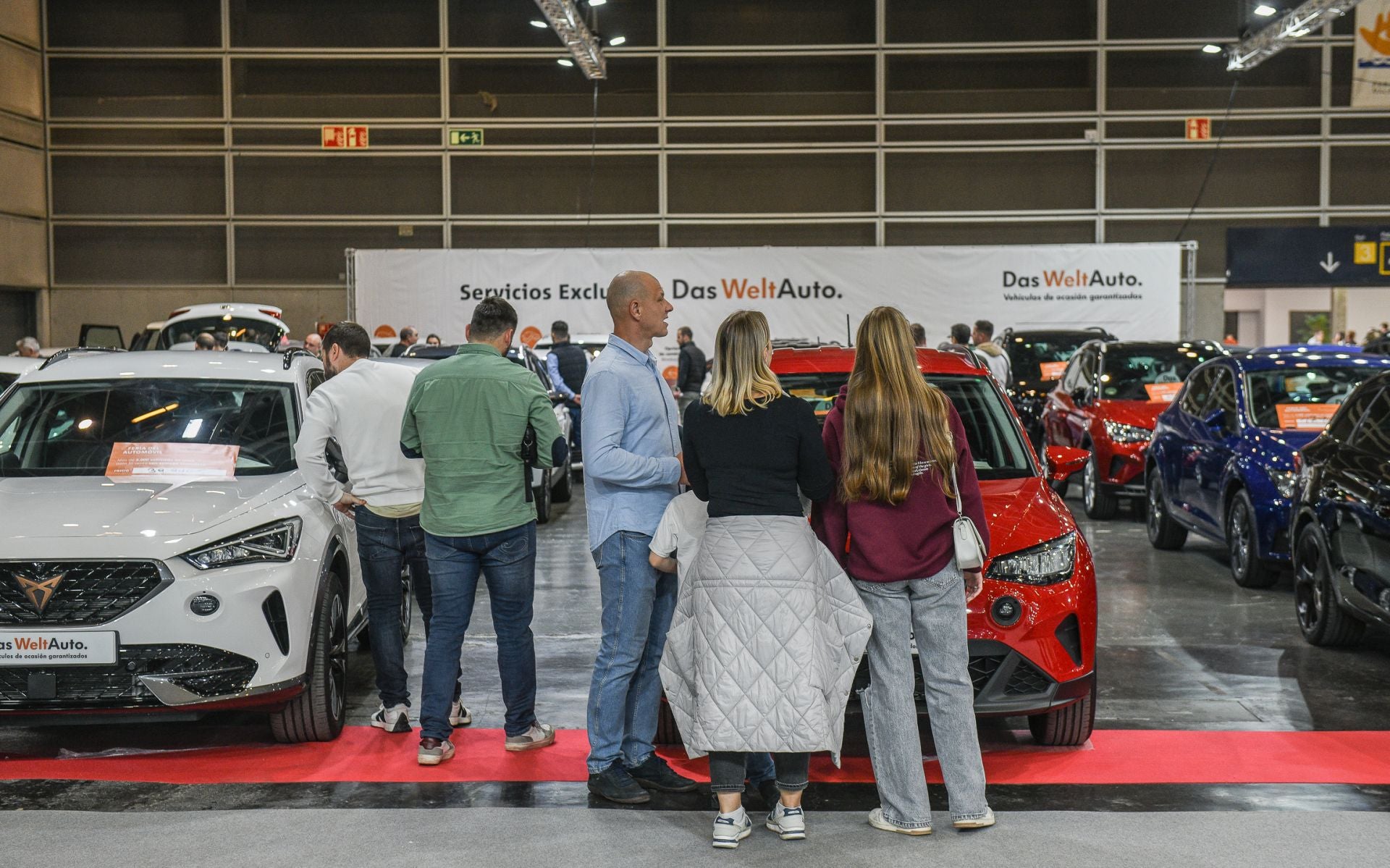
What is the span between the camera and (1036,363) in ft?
57.8

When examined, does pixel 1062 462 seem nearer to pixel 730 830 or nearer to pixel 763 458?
pixel 763 458

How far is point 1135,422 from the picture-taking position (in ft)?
42.5

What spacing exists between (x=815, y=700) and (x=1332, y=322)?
2859cm

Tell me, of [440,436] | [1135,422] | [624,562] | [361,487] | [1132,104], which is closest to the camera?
[624,562]

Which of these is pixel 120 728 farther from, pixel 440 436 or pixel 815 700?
pixel 815 700

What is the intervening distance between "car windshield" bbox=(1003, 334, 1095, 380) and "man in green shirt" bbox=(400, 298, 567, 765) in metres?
12.7

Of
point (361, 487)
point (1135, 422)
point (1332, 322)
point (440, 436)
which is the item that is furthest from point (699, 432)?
point (1332, 322)

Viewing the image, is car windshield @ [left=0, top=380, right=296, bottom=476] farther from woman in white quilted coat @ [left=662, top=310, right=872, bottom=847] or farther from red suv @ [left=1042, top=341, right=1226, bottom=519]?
red suv @ [left=1042, top=341, right=1226, bottom=519]

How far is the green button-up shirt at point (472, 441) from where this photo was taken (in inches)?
214

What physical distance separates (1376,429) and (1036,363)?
33.5 ft

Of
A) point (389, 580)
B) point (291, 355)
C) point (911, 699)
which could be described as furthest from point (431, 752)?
point (291, 355)

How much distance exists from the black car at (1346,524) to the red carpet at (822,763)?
1.21 meters

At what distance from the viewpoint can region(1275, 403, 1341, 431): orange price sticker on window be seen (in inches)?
378

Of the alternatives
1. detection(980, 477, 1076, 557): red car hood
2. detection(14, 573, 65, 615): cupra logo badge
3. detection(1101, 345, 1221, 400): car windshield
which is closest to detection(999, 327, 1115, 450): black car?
detection(1101, 345, 1221, 400): car windshield
